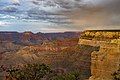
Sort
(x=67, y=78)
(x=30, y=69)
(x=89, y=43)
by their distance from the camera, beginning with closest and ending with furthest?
(x=67, y=78) < (x=30, y=69) < (x=89, y=43)

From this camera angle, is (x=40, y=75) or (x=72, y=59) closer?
(x=40, y=75)

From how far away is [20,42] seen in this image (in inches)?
5743

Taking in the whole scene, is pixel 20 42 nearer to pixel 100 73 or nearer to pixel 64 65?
pixel 64 65

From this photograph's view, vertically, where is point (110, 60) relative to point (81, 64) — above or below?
above

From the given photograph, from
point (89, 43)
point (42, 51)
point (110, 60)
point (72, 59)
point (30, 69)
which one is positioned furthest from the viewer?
point (42, 51)

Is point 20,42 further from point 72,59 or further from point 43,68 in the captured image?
point 43,68

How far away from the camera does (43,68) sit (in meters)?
43.9

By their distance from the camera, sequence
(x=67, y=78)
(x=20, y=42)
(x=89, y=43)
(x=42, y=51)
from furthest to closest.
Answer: (x=20, y=42) → (x=42, y=51) → (x=89, y=43) → (x=67, y=78)

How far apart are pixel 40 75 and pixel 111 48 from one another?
38.1 feet

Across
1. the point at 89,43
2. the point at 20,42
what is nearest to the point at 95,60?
the point at 89,43

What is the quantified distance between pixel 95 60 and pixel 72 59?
35839mm

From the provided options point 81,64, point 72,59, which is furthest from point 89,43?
point 72,59

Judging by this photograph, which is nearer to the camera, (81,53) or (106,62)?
(106,62)

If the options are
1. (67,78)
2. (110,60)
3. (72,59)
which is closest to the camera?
(110,60)
